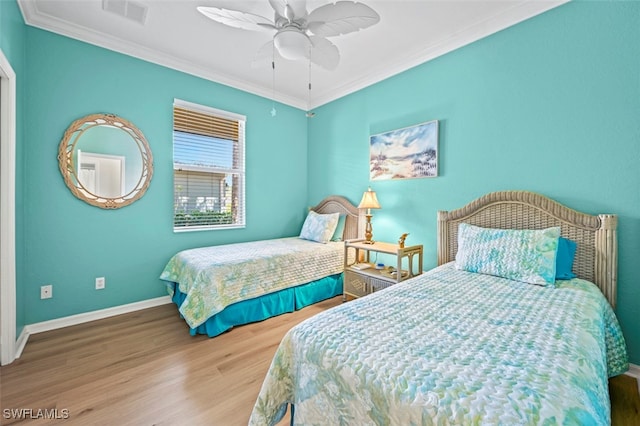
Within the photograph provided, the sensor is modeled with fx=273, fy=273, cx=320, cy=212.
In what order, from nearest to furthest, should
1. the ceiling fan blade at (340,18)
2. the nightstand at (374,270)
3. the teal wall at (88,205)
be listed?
the ceiling fan blade at (340,18)
the teal wall at (88,205)
the nightstand at (374,270)

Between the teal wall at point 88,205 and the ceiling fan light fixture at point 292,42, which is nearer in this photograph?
the ceiling fan light fixture at point 292,42

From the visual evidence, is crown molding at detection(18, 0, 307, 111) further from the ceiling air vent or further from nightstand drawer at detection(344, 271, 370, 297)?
nightstand drawer at detection(344, 271, 370, 297)

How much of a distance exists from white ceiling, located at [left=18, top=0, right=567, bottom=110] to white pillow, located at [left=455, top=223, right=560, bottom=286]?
1.74 m

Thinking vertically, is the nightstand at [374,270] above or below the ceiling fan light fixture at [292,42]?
below

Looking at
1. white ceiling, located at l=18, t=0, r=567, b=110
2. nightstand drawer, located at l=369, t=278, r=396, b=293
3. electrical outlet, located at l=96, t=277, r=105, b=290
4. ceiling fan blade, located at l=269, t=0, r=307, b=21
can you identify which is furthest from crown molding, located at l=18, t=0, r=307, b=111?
nightstand drawer, located at l=369, t=278, r=396, b=293

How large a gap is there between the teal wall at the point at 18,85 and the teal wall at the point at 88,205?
8 cm

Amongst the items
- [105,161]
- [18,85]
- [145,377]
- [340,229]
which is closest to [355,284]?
[340,229]

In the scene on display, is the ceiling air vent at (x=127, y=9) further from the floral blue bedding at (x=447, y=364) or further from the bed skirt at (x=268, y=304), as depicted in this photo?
the floral blue bedding at (x=447, y=364)

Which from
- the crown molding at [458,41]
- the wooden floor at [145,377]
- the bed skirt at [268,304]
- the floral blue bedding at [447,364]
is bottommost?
the wooden floor at [145,377]

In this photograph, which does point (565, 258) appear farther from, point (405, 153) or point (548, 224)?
point (405, 153)

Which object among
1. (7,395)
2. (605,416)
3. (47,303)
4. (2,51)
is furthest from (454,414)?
(47,303)

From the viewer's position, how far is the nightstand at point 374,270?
263 centimetres

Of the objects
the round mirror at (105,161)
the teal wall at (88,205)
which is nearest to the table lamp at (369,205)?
the teal wall at (88,205)

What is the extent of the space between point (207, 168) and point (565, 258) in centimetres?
357
